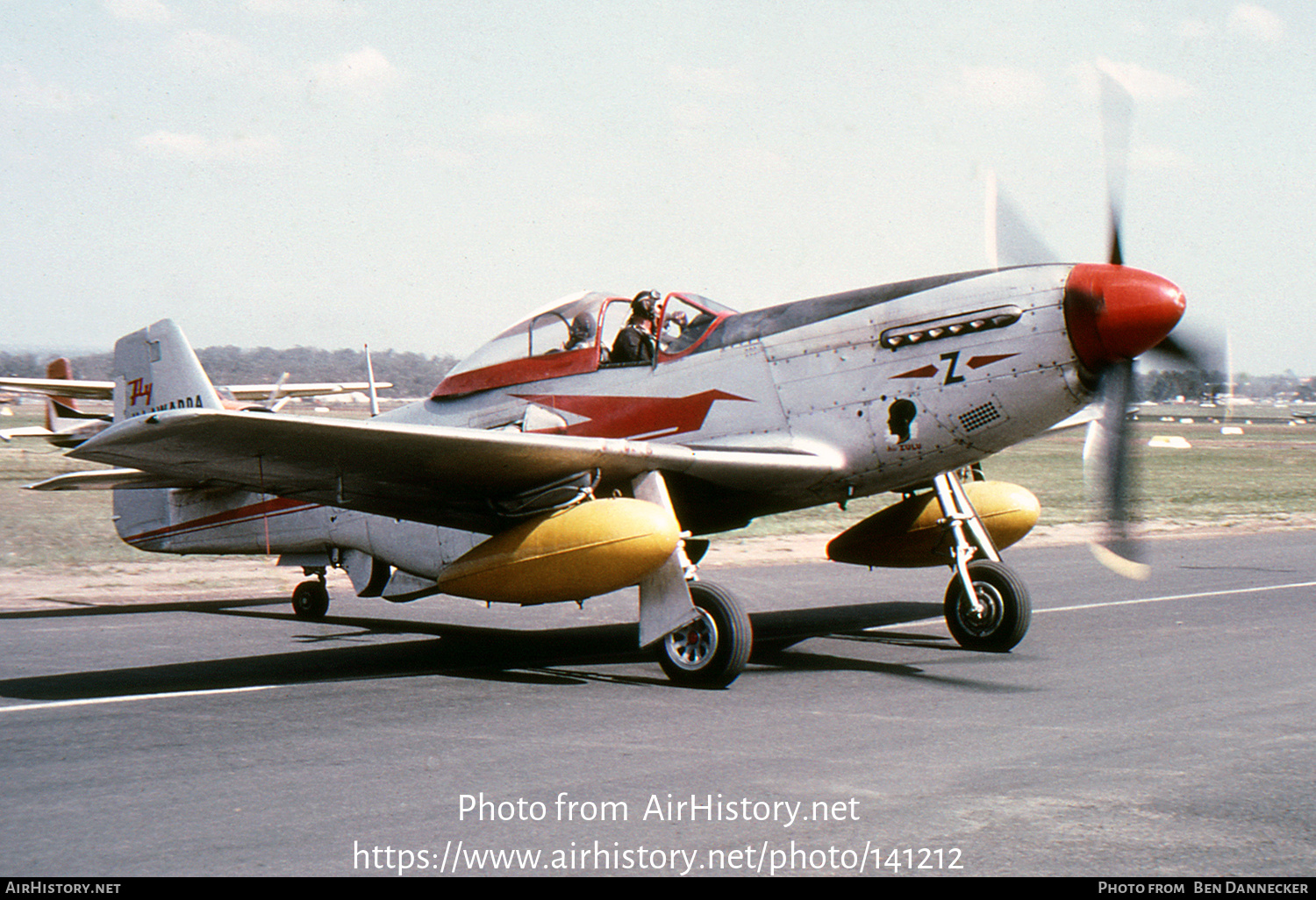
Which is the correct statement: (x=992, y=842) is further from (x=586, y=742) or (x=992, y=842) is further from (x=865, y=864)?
(x=586, y=742)

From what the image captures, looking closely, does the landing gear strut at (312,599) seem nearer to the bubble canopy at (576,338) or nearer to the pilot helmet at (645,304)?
the bubble canopy at (576,338)

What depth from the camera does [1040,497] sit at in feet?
90.4

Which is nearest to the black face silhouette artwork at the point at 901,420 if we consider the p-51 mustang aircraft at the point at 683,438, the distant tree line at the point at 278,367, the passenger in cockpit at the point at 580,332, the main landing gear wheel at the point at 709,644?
the p-51 mustang aircraft at the point at 683,438

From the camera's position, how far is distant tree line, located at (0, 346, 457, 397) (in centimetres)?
10419

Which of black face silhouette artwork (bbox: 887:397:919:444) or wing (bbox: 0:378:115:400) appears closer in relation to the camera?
black face silhouette artwork (bbox: 887:397:919:444)

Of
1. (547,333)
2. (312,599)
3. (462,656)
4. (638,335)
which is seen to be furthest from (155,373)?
(638,335)

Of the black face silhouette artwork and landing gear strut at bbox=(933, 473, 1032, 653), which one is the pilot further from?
landing gear strut at bbox=(933, 473, 1032, 653)

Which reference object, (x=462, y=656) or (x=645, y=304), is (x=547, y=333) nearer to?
(x=645, y=304)

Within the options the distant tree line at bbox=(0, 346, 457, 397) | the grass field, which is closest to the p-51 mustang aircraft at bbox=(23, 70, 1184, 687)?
the grass field

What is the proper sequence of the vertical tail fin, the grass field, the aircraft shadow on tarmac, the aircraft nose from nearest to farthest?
the aircraft nose < the aircraft shadow on tarmac < the vertical tail fin < the grass field

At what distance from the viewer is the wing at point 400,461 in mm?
6289

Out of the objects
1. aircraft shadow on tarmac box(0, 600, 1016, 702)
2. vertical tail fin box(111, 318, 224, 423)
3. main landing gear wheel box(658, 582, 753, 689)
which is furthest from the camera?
vertical tail fin box(111, 318, 224, 423)

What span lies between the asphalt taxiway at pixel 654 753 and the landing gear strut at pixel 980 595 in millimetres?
213

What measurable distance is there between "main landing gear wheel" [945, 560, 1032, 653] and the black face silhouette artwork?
1401 millimetres
